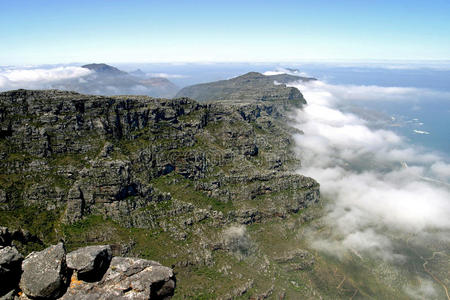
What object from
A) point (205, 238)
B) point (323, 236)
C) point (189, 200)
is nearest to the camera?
point (205, 238)

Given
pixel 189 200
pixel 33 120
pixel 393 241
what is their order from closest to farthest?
1. pixel 33 120
2. pixel 189 200
3. pixel 393 241

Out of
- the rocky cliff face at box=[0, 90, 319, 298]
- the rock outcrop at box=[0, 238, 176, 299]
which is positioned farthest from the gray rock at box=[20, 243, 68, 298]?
the rocky cliff face at box=[0, 90, 319, 298]

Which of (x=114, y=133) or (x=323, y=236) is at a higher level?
(x=114, y=133)

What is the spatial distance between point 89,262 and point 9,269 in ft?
20.7

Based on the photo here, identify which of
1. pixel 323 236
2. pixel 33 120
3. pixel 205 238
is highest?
pixel 33 120

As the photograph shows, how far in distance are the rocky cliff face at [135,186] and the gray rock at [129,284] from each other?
105449mm

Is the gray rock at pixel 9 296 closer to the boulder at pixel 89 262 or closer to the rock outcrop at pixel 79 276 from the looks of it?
the rock outcrop at pixel 79 276

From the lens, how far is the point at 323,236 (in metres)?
182

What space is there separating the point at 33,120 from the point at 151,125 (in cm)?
5694

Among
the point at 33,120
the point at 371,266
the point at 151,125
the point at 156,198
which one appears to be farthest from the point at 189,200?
the point at 371,266

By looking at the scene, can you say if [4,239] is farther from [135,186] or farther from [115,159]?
[135,186]

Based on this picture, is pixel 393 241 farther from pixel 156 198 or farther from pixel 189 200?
pixel 156 198

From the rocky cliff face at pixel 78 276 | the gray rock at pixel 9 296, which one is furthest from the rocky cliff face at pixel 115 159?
the gray rock at pixel 9 296

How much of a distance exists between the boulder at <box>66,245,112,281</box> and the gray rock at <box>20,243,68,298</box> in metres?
0.76
